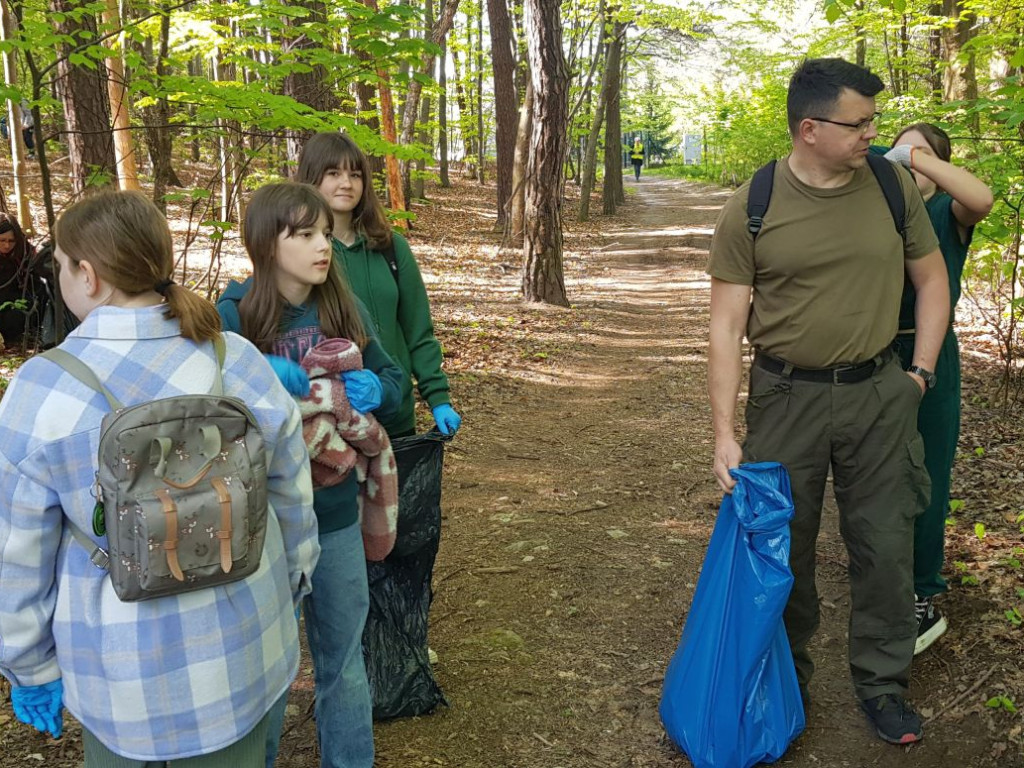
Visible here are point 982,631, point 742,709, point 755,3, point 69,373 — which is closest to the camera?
point 69,373

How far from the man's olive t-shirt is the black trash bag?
1208 mm

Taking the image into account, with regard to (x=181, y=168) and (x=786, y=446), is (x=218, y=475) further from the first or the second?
(x=181, y=168)

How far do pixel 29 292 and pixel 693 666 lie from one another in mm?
6719

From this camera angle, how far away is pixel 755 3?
19469 mm

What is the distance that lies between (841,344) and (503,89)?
14529mm

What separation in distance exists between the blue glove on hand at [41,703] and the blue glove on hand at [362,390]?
3.30 ft

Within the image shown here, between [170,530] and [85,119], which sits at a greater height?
[85,119]

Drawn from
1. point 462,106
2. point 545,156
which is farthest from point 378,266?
point 462,106

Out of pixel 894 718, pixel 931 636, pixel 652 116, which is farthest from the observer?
pixel 652 116

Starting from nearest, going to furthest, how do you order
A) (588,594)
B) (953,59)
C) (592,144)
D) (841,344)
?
1. (841,344)
2. (588,594)
3. (953,59)
4. (592,144)

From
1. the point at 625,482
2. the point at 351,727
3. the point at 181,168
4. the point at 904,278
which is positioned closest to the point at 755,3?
the point at 181,168

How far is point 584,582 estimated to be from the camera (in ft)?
13.8

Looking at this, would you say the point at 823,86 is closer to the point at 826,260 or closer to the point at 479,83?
the point at 826,260

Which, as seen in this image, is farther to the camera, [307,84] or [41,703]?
[307,84]
